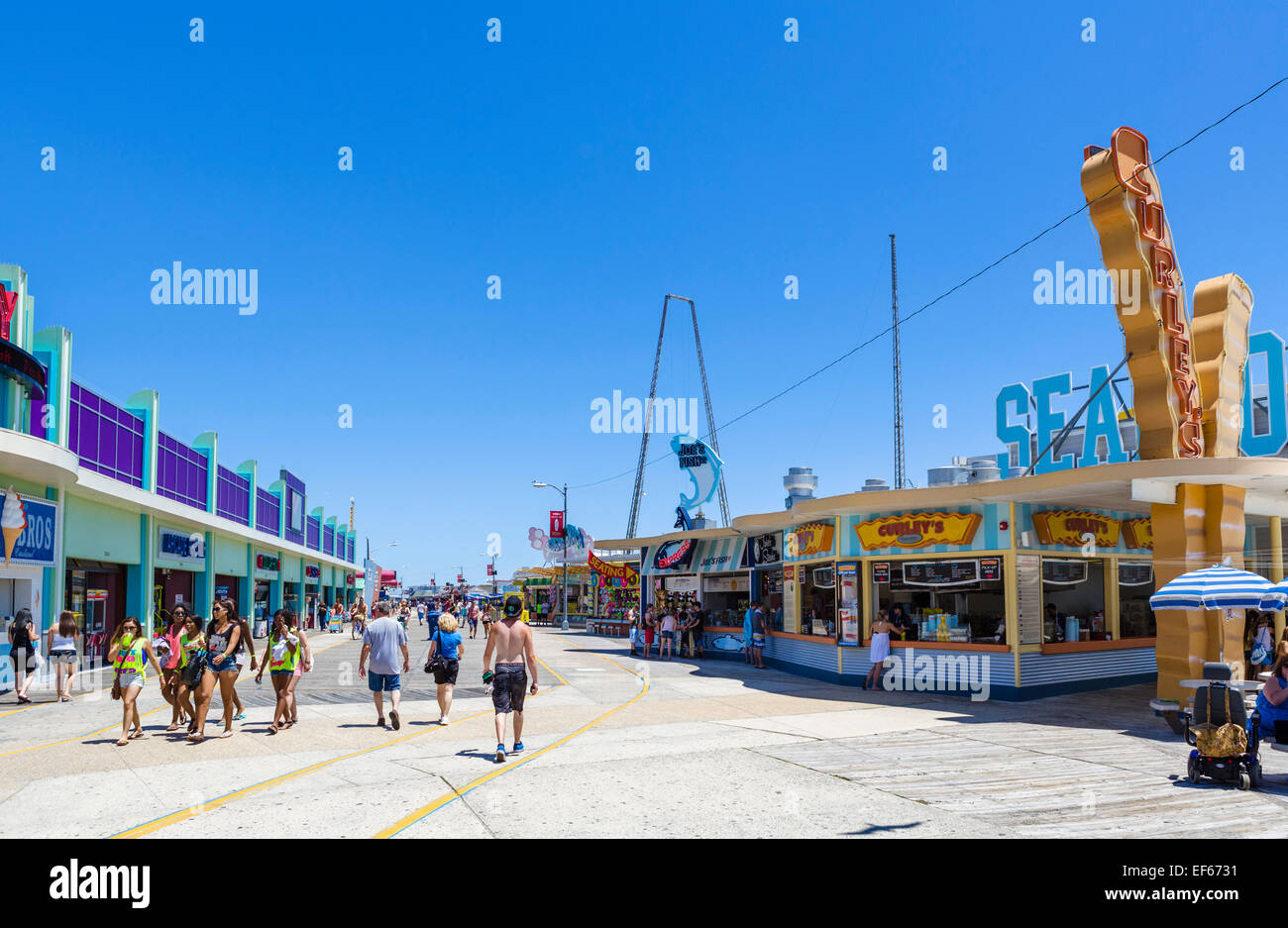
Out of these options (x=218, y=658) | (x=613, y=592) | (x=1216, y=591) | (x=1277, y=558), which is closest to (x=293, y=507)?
(x=613, y=592)

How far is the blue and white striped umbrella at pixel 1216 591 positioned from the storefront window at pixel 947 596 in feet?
14.2

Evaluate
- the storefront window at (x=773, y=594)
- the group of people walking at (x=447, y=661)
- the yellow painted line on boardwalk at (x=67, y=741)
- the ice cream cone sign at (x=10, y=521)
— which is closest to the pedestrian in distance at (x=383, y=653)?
the group of people walking at (x=447, y=661)

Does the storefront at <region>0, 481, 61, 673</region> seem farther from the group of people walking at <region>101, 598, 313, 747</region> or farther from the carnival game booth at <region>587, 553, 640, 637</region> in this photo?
the carnival game booth at <region>587, 553, 640, 637</region>

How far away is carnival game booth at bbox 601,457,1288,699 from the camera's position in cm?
1517

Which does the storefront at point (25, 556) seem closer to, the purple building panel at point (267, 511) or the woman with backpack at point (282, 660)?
the woman with backpack at point (282, 660)

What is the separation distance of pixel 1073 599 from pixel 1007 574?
2.13 m

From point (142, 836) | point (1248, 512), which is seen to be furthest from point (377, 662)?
point (1248, 512)

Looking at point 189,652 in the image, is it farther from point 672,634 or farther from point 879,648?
point 672,634

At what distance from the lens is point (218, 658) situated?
35.9ft

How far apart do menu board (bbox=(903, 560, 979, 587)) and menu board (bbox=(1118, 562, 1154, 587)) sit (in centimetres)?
332

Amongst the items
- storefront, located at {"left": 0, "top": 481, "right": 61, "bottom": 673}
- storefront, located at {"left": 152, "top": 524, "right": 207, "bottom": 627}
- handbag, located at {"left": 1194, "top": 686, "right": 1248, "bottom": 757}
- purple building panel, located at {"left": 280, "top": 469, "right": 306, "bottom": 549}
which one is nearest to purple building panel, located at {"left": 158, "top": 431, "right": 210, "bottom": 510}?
storefront, located at {"left": 152, "top": 524, "right": 207, "bottom": 627}

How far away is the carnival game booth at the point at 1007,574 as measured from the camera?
15.2m
